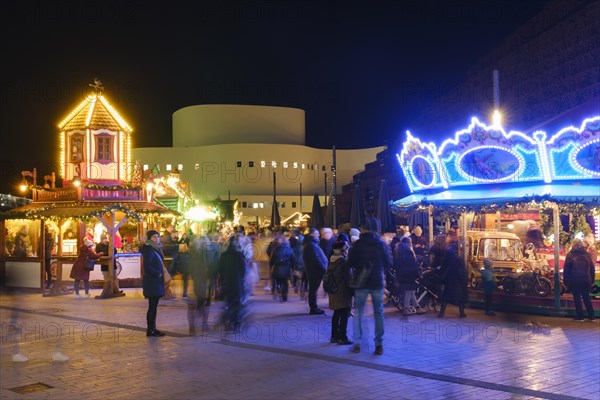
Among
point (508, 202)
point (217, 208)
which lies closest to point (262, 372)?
point (508, 202)

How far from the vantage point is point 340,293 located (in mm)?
8945

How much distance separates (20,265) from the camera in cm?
A: 1836

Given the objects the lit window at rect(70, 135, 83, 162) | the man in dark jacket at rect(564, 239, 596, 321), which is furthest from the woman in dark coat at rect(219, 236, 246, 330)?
the lit window at rect(70, 135, 83, 162)

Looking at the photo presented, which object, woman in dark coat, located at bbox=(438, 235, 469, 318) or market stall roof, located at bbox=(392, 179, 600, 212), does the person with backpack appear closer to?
woman in dark coat, located at bbox=(438, 235, 469, 318)

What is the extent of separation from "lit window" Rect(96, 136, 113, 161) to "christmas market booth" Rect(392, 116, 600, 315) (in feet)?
37.3

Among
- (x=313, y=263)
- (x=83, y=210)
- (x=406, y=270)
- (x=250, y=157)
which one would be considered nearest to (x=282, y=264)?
(x=313, y=263)

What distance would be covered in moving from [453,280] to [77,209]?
11.7 metres

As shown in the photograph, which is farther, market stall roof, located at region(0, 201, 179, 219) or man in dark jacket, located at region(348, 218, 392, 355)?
market stall roof, located at region(0, 201, 179, 219)

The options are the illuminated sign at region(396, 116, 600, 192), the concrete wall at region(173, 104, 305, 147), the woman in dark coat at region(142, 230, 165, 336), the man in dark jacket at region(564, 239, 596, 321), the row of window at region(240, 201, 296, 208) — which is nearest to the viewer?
the woman in dark coat at region(142, 230, 165, 336)

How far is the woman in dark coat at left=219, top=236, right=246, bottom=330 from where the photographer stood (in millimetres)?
9961

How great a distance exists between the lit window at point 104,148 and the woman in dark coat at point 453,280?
13948 mm

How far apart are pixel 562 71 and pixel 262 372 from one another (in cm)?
3226

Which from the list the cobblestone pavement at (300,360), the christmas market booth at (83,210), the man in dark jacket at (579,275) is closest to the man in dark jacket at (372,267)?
the cobblestone pavement at (300,360)

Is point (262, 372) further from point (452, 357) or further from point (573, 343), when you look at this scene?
point (573, 343)
